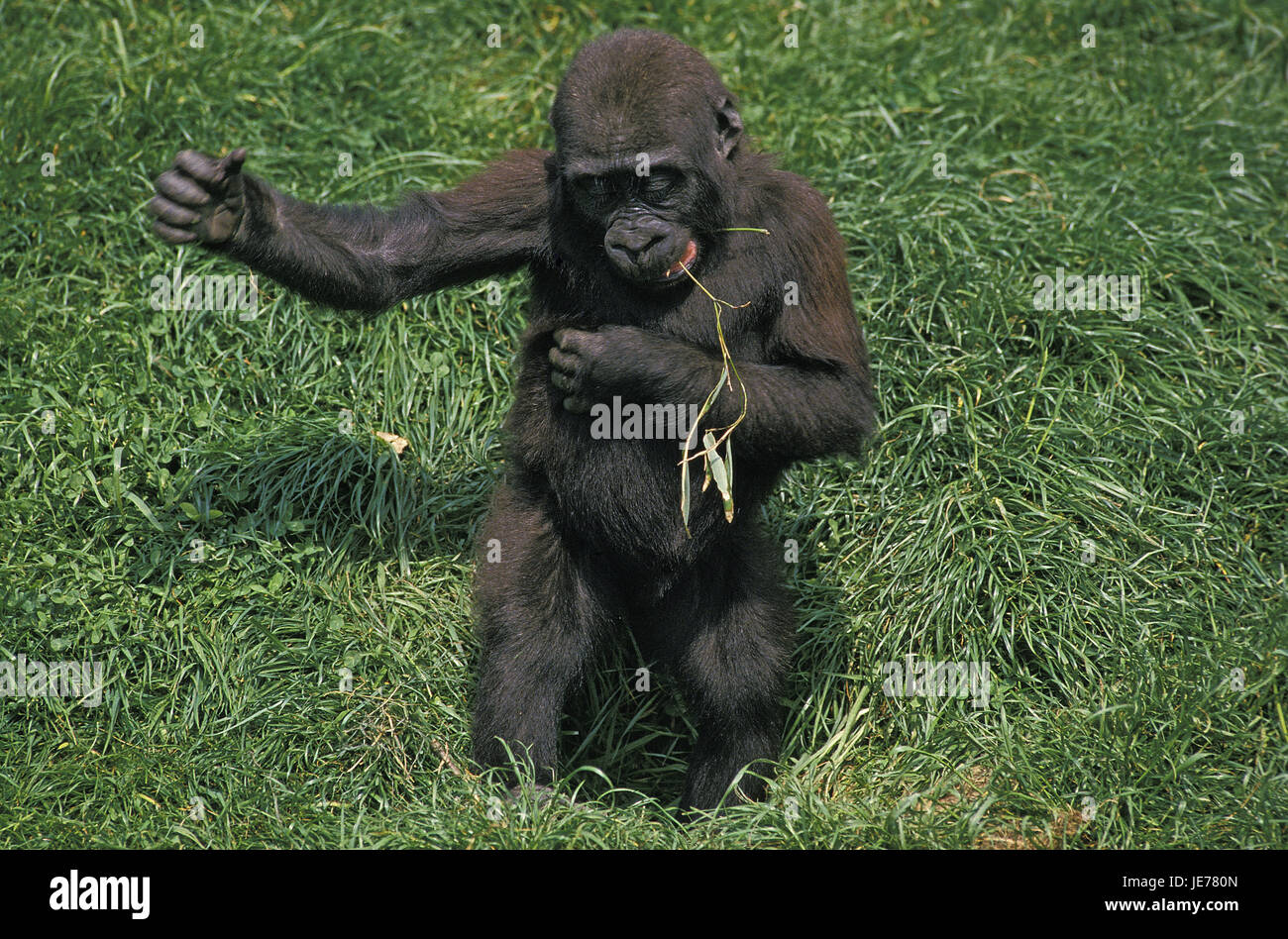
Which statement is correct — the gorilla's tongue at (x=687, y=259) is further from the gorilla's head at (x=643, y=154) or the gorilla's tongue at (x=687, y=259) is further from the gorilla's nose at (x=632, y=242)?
the gorilla's nose at (x=632, y=242)

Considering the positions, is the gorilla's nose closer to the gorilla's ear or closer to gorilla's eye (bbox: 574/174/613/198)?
gorilla's eye (bbox: 574/174/613/198)

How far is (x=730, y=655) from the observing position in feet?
19.7

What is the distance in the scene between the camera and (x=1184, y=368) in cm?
745

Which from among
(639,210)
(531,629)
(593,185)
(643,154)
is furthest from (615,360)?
(531,629)

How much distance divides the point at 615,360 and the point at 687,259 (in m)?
0.52

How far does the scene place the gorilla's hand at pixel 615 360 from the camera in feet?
17.8

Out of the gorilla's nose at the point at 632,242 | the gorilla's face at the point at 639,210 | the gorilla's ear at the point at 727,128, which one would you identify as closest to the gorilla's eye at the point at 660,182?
the gorilla's face at the point at 639,210

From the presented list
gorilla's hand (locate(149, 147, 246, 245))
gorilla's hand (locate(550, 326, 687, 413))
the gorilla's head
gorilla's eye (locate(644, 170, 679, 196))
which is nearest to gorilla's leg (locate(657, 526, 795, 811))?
gorilla's hand (locate(550, 326, 687, 413))

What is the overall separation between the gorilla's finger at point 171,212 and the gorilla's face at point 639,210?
57.5 inches

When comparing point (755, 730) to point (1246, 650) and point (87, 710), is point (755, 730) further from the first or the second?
point (87, 710)

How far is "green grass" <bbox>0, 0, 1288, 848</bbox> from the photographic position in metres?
5.85

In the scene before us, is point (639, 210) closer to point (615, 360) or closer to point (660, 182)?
point (660, 182)

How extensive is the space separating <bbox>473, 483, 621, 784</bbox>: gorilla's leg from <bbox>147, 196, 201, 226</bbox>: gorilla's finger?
1.84 m

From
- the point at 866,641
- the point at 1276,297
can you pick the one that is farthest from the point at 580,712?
the point at 1276,297
